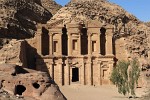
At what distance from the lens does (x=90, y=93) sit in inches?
1642

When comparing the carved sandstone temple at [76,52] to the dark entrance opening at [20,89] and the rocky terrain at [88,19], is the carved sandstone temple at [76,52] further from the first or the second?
the dark entrance opening at [20,89]

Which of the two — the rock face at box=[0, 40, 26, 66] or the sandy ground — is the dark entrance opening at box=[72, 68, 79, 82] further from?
the rock face at box=[0, 40, 26, 66]

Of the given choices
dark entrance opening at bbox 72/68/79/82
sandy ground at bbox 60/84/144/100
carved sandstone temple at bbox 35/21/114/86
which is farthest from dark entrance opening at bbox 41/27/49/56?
sandy ground at bbox 60/84/144/100

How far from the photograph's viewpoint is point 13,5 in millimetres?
58875

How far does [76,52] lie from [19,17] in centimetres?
1301

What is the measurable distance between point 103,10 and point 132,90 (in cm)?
2078

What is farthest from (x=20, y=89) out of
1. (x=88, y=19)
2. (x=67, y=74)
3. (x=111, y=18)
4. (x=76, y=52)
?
(x=111, y=18)

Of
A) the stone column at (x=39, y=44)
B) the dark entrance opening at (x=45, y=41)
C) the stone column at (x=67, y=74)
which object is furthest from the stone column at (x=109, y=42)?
the stone column at (x=39, y=44)

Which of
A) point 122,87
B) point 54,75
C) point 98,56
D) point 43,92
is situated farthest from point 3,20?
point 43,92

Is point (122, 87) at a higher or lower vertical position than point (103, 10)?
lower

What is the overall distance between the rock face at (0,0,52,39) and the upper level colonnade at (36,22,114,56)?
14.8 feet

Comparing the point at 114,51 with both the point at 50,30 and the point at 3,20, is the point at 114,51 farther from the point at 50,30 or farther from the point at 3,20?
the point at 3,20

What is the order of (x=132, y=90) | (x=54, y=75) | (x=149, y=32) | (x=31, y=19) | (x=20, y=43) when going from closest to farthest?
(x=132, y=90) < (x=20, y=43) < (x=54, y=75) < (x=149, y=32) < (x=31, y=19)

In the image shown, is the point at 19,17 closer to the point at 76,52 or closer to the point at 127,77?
the point at 76,52
